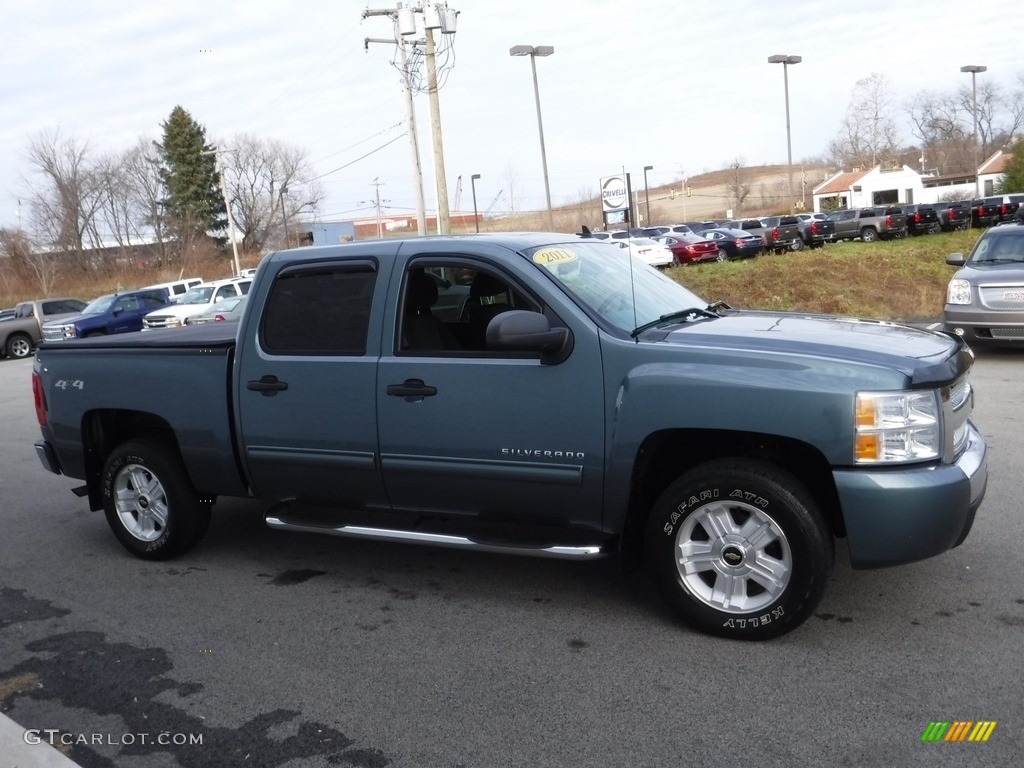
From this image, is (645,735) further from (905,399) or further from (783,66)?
(783,66)

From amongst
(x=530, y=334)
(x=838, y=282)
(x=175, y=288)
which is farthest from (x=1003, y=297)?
(x=175, y=288)

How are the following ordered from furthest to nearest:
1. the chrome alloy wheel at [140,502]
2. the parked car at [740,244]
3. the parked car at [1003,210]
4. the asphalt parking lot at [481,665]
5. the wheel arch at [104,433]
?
1. the parked car at [1003,210]
2. the parked car at [740,244]
3. the wheel arch at [104,433]
4. the chrome alloy wheel at [140,502]
5. the asphalt parking lot at [481,665]

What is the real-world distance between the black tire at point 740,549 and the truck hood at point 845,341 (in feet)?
1.82

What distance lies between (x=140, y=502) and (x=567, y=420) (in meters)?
3.11

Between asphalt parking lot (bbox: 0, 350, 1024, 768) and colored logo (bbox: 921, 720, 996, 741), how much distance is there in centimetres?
3

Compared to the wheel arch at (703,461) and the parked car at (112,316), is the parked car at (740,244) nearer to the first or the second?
the parked car at (112,316)

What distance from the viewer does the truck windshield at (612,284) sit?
4.66 metres

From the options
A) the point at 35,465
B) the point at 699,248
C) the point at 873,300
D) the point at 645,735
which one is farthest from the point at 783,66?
the point at 645,735

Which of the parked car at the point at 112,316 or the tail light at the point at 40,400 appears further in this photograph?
the parked car at the point at 112,316

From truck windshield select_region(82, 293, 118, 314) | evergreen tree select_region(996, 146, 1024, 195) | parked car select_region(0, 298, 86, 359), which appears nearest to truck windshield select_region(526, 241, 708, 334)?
truck windshield select_region(82, 293, 118, 314)

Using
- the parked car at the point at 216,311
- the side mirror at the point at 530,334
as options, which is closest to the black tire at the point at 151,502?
the side mirror at the point at 530,334

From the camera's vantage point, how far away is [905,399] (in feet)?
12.8

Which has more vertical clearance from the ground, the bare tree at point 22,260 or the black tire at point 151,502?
the bare tree at point 22,260

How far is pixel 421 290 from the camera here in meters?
5.00
